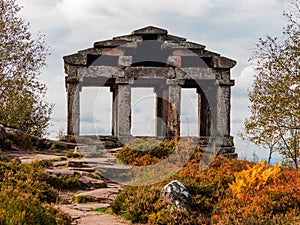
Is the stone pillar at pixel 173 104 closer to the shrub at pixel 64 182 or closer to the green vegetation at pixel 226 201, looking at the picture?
the shrub at pixel 64 182

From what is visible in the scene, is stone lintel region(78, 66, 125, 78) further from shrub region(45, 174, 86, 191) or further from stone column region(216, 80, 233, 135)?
shrub region(45, 174, 86, 191)

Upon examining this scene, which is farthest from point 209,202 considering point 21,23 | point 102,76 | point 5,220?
point 21,23

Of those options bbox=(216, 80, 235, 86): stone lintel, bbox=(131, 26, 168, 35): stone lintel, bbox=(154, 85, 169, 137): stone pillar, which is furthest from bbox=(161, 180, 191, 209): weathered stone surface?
bbox=(154, 85, 169, 137): stone pillar

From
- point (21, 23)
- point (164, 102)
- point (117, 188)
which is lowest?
point (117, 188)

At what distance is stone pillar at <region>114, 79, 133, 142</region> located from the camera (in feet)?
68.4

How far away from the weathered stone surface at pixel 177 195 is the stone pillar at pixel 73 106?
1235 centimetres

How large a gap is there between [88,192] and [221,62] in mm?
12385

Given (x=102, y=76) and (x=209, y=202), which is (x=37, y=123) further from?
(x=209, y=202)

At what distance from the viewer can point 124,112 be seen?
20969 mm

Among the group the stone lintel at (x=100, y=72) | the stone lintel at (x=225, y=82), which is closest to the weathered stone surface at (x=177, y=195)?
the stone lintel at (x=100, y=72)

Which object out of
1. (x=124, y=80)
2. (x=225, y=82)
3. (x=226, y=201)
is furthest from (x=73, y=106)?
(x=226, y=201)

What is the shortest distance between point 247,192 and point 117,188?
4.01 metres

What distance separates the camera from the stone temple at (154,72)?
21.0 metres

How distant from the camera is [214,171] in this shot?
38.3 feet
